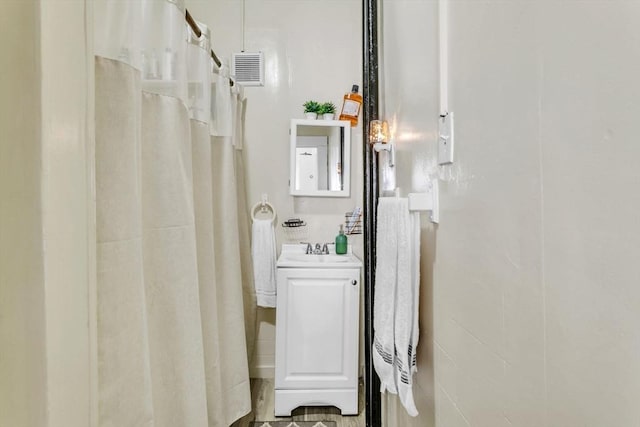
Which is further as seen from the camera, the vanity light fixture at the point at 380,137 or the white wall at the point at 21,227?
the vanity light fixture at the point at 380,137

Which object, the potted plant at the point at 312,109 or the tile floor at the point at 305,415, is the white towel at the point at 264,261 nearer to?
the tile floor at the point at 305,415

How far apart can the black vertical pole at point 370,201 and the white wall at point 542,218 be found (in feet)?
1.55

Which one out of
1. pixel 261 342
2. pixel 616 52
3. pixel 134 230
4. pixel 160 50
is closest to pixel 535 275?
pixel 616 52

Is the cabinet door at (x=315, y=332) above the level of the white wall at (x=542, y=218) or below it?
below

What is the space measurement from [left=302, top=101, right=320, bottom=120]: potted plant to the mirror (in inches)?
2.4

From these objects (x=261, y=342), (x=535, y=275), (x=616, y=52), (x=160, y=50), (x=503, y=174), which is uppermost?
(x=160, y=50)

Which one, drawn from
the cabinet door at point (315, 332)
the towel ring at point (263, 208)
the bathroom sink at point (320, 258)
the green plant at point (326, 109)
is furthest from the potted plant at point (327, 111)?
the cabinet door at point (315, 332)

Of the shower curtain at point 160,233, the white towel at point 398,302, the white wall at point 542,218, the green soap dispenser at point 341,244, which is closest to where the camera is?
the white wall at point 542,218

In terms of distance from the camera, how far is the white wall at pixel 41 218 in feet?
1.19

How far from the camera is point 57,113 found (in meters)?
0.40

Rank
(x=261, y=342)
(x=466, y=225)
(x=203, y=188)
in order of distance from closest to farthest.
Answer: (x=466, y=225) → (x=203, y=188) → (x=261, y=342)

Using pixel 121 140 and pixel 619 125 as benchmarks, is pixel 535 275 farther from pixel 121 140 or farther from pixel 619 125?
pixel 121 140

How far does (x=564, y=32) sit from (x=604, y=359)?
404mm

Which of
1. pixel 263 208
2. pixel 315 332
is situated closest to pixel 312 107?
pixel 263 208
